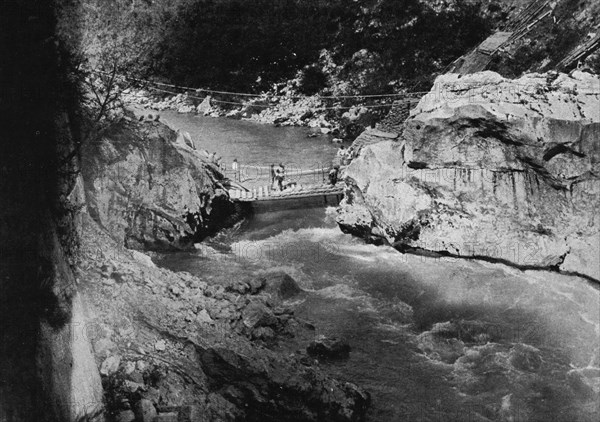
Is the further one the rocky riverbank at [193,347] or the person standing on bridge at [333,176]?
the person standing on bridge at [333,176]

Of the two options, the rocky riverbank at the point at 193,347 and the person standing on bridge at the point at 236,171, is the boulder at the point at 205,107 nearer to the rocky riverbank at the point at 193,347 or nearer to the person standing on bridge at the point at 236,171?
the person standing on bridge at the point at 236,171

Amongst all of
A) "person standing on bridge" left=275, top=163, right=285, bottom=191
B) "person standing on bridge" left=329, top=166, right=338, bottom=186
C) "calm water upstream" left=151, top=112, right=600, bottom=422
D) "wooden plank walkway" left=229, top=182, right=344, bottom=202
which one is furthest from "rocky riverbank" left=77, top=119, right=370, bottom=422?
"person standing on bridge" left=329, top=166, right=338, bottom=186

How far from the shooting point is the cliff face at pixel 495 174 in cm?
Result: 1248

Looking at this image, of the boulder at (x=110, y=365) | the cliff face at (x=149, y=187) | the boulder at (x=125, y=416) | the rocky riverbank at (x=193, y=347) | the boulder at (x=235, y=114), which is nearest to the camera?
the boulder at (x=125, y=416)

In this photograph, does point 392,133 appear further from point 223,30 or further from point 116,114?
point 223,30

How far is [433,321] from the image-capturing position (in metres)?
11.0

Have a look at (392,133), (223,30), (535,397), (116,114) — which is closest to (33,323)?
(535,397)

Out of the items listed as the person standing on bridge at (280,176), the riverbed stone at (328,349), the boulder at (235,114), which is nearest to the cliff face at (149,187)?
the person standing on bridge at (280,176)

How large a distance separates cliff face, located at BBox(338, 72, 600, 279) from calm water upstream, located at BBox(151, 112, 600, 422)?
639 mm

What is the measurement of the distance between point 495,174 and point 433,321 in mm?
4173

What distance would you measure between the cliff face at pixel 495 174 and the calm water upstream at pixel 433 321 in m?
0.64

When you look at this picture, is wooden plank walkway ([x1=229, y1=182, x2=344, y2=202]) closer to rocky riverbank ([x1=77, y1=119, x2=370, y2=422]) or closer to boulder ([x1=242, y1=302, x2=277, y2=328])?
rocky riverbank ([x1=77, y1=119, x2=370, y2=422])

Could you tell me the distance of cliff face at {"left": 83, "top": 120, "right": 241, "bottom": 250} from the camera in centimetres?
1321

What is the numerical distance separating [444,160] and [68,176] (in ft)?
30.9
